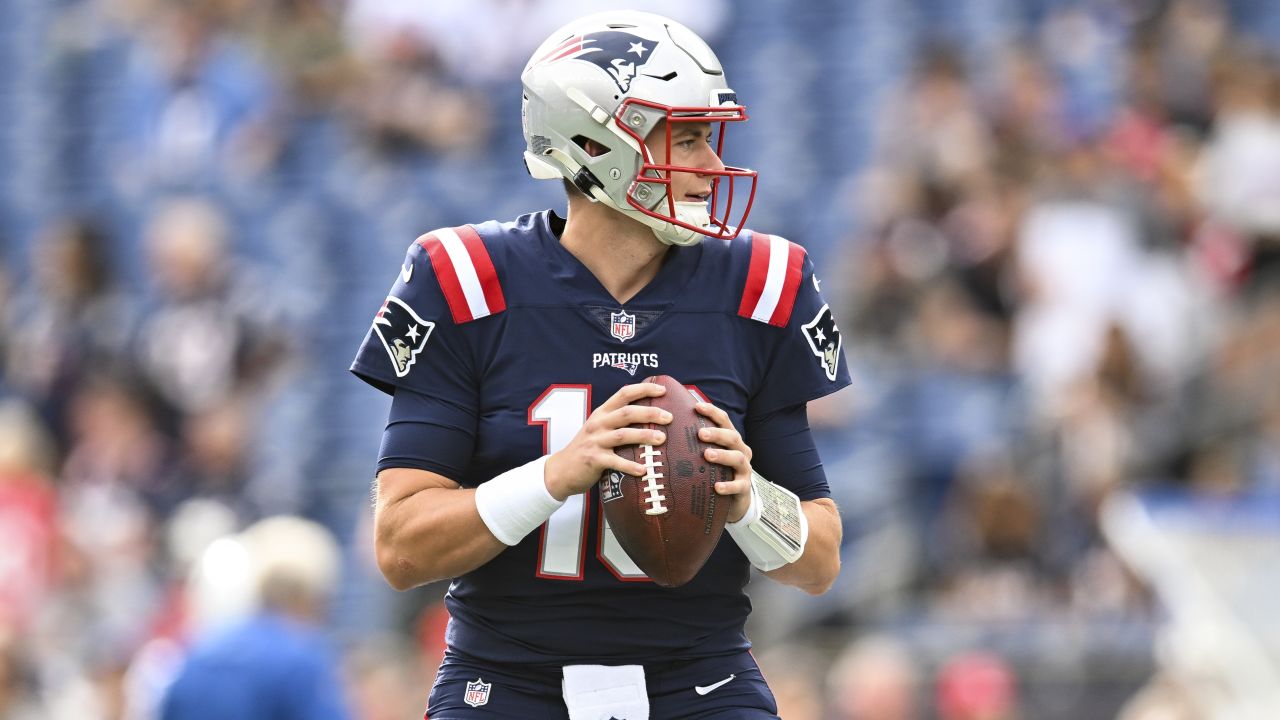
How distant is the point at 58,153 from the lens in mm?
11352

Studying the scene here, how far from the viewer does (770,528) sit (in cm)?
327

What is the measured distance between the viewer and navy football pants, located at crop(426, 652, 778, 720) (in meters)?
3.31

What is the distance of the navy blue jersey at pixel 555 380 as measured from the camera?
3322 mm

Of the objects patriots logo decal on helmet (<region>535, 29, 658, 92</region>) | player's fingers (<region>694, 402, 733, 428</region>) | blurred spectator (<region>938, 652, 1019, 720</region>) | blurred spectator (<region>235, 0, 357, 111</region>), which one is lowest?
blurred spectator (<region>938, 652, 1019, 720</region>)

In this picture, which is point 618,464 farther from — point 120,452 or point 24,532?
point 120,452

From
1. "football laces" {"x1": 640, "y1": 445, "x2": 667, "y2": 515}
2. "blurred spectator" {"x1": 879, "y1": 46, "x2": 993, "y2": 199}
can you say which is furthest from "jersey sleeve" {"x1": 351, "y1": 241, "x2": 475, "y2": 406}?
"blurred spectator" {"x1": 879, "y1": 46, "x2": 993, "y2": 199}

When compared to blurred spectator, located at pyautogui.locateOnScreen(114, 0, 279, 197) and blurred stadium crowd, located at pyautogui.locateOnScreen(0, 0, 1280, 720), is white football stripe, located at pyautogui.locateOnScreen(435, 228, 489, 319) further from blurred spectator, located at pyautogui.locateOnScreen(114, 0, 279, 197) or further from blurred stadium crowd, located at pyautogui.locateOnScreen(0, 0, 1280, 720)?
blurred spectator, located at pyautogui.locateOnScreen(114, 0, 279, 197)

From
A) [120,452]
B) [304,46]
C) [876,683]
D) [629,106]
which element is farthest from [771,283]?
[304,46]

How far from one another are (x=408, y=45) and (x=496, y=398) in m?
7.59

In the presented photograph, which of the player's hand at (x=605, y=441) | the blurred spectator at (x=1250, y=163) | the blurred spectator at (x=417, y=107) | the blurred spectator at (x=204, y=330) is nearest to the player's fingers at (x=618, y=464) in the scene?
the player's hand at (x=605, y=441)

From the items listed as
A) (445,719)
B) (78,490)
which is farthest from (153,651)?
(445,719)

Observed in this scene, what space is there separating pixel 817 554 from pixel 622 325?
0.52 m

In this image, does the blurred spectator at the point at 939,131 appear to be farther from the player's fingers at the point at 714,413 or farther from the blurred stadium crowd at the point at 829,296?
the player's fingers at the point at 714,413

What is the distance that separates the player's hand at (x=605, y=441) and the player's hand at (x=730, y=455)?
0.26 feet
